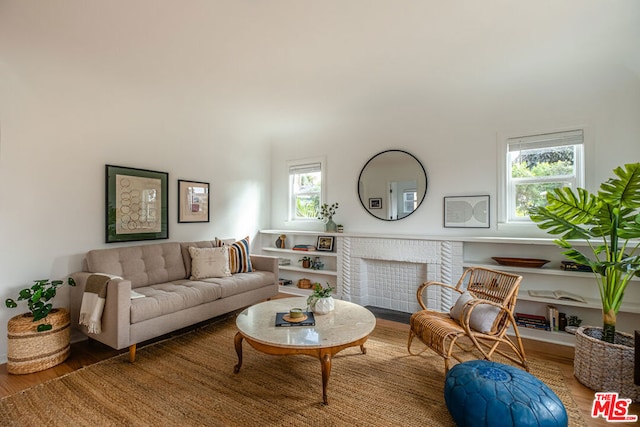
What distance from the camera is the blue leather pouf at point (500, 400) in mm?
1480

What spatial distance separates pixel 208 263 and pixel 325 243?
1739 millimetres

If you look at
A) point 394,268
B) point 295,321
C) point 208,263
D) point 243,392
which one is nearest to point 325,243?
point 394,268

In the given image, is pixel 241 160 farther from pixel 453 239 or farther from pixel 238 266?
pixel 453 239

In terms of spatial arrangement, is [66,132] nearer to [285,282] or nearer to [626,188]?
[285,282]

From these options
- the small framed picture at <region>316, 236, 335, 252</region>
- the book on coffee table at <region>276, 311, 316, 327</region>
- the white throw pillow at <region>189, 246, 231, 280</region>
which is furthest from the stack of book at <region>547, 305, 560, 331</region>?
the white throw pillow at <region>189, 246, 231, 280</region>

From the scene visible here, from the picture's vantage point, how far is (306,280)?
4.65 meters

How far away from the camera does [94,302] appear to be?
2.46m

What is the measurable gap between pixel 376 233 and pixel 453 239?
3.46ft

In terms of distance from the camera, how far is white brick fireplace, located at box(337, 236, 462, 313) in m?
3.44

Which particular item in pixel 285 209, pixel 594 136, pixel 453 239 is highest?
pixel 594 136

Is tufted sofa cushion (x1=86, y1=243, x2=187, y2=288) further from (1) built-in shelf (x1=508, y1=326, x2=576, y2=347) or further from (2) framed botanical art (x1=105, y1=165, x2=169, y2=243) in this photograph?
(1) built-in shelf (x1=508, y1=326, x2=576, y2=347)

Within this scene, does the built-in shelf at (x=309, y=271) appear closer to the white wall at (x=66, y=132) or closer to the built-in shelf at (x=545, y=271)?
the white wall at (x=66, y=132)

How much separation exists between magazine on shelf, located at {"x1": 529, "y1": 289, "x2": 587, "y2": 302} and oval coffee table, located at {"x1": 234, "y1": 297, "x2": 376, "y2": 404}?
1890mm

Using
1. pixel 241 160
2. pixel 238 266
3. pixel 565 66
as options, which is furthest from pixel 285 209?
→ pixel 565 66
